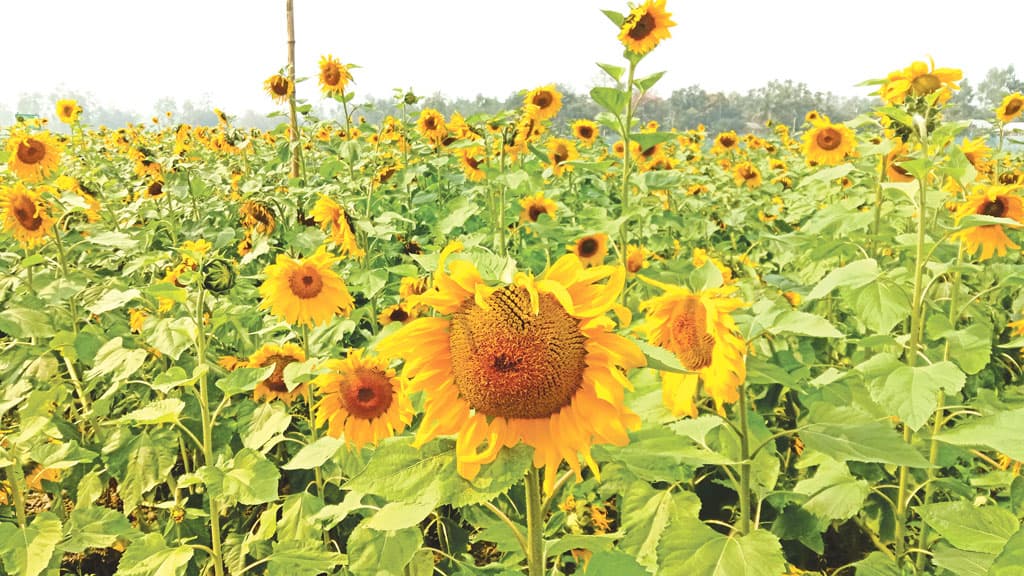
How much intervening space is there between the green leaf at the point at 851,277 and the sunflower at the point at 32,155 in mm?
4459

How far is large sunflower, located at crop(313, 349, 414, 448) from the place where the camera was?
1.87 metres

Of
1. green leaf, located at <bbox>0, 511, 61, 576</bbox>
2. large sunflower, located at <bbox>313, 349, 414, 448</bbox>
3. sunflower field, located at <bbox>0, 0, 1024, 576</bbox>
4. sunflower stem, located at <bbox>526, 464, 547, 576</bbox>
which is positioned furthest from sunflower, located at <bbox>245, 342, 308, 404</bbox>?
sunflower stem, located at <bbox>526, 464, 547, 576</bbox>

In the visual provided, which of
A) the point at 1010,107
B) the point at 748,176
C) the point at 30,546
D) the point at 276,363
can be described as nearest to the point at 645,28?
the point at 276,363

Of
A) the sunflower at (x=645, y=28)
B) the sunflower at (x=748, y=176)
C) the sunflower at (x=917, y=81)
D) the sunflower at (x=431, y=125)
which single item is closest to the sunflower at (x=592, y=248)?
the sunflower at (x=645, y=28)

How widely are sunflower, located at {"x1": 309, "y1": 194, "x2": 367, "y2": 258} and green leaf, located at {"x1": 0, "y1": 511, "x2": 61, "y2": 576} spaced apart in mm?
1405

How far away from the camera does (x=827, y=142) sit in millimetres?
4355

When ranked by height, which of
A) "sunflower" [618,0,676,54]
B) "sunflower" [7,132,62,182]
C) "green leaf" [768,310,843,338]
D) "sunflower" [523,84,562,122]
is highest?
"sunflower" [618,0,676,54]

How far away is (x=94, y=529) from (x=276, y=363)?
709mm

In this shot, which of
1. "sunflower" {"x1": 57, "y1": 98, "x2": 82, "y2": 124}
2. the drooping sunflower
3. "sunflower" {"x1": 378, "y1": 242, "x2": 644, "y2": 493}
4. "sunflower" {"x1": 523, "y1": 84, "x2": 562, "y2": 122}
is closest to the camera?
"sunflower" {"x1": 378, "y1": 242, "x2": 644, "y2": 493}

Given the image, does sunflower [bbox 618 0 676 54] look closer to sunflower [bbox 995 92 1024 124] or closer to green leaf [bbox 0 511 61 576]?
green leaf [bbox 0 511 61 576]

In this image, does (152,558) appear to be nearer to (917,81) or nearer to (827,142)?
(917,81)

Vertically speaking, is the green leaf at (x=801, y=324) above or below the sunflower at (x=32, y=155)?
below

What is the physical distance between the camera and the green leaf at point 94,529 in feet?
5.72

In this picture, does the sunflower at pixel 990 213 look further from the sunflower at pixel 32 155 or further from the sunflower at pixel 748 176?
the sunflower at pixel 32 155
